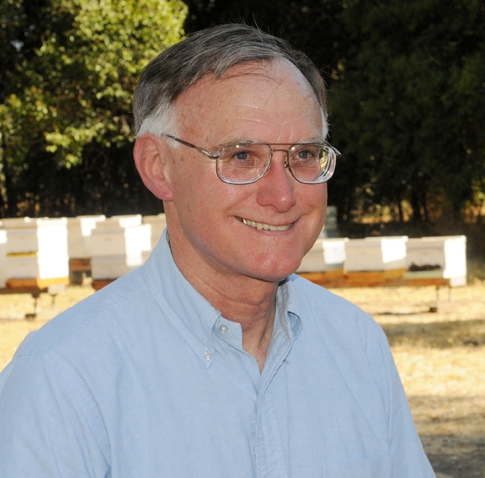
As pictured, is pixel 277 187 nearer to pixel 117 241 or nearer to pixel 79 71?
pixel 117 241

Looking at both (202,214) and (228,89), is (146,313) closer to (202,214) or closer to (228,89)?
(202,214)

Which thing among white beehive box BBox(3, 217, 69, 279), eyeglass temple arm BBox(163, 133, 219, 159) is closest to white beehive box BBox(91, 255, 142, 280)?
white beehive box BBox(3, 217, 69, 279)

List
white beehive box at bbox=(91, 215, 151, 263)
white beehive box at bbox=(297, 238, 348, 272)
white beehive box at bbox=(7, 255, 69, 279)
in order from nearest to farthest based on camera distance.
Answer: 1. white beehive box at bbox=(297, 238, 348, 272)
2. white beehive box at bbox=(7, 255, 69, 279)
3. white beehive box at bbox=(91, 215, 151, 263)

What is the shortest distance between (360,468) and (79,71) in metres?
18.3

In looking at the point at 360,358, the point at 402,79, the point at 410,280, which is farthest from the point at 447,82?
the point at 360,358

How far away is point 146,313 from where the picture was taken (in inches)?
63.4

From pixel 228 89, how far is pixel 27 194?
21959mm

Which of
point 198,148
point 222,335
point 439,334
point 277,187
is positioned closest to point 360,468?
point 222,335

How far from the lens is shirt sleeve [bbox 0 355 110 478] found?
4.53 ft

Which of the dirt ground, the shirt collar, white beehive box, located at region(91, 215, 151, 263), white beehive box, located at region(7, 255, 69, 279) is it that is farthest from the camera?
white beehive box, located at region(91, 215, 151, 263)

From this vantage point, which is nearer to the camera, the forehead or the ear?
the forehead

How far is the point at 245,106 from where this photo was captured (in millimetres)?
1661

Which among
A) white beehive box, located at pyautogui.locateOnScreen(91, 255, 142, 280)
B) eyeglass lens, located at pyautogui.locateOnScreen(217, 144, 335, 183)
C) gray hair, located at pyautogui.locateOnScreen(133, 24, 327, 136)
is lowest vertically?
white beehive box, located at pyautogui.locateOnScreen(91, 255, 142, 280)

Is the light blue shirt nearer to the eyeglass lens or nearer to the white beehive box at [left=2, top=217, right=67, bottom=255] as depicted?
the eyeglass lens
